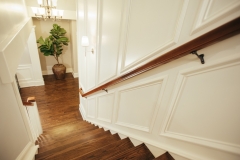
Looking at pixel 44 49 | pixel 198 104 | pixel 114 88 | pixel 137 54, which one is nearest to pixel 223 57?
pixel 198 104

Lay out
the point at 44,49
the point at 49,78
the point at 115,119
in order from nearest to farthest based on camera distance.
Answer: the point at 115,119, the point at 44,49, the point at 49,78

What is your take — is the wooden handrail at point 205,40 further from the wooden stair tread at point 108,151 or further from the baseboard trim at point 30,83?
the baseboard trim at point 30,83

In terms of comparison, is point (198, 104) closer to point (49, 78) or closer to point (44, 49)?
point (44, 49)

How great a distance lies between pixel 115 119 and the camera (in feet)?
5.90

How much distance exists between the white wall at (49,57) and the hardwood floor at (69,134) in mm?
459

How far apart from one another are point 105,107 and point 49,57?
4.28 m

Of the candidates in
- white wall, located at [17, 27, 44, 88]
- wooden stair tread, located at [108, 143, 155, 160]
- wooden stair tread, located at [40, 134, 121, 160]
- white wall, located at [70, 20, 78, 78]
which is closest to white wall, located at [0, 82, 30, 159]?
wooden stair tread, located at [40, 134, 121, 160]

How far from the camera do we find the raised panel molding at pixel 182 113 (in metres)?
0.65

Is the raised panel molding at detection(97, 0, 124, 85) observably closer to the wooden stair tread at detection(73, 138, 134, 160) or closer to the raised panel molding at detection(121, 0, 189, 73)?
the raised panel molding at detection(121, 0, 189, 73)

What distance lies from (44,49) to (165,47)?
4.50 m

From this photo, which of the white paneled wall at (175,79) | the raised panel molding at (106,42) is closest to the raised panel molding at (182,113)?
the white paneled wall at (175,79)

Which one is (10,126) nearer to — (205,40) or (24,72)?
(205,40)

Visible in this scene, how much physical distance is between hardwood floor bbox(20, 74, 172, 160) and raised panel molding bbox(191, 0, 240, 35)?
110 cm

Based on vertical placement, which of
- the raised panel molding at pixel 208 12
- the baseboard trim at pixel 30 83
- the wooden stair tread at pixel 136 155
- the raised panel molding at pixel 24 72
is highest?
the raised panel molding at pixel 208 12
